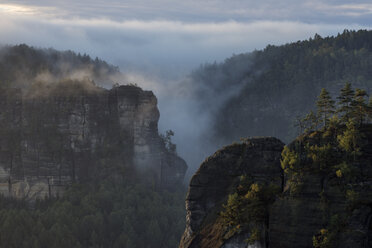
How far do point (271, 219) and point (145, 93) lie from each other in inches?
4682

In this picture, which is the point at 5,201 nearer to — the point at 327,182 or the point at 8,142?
the point at 8,142

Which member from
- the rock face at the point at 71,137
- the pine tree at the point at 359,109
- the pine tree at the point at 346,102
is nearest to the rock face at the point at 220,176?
the pine tree at the point at 346,102

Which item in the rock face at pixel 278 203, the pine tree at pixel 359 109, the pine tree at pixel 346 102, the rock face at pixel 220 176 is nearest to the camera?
the rock face at pixel 278 203

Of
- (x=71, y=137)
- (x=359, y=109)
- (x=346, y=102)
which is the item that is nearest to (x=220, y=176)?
(x=359, y=109)

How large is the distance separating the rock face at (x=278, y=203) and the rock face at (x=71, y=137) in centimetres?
10668

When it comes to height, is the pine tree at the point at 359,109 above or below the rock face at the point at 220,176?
above

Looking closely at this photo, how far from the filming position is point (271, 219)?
68.2 metres

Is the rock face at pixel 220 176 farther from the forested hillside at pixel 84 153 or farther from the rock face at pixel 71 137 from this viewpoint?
the rock face at pixel 71 137

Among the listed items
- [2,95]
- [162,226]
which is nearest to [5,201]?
[2,95]

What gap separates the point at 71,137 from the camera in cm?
18188

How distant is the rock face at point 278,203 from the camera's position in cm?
6506

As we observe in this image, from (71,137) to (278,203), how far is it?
121 meters

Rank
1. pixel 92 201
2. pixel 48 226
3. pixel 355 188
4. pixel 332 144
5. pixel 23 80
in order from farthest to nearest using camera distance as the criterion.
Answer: pixel 23 80, pixel 92 201, pixel 48 226, pixel 332 144, pixel 355 188

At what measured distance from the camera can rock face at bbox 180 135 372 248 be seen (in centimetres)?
6506
